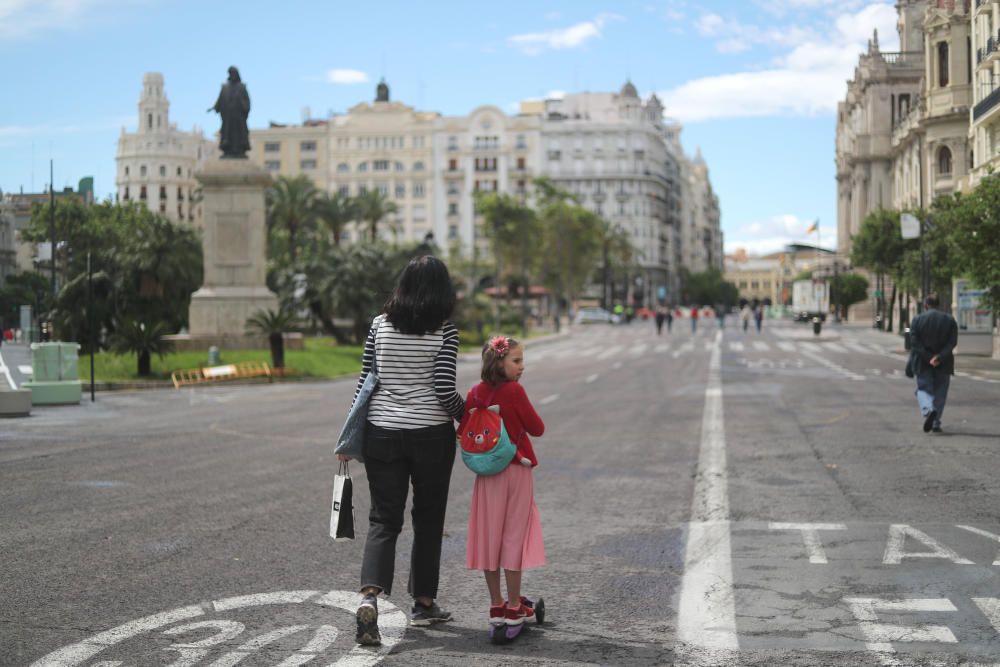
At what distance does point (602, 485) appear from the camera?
1104cm

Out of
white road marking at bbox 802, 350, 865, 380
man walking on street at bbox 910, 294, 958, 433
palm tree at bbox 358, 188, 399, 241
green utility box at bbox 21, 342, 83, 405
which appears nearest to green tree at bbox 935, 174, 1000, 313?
white road marking at bbox 802, 350, 865, 380

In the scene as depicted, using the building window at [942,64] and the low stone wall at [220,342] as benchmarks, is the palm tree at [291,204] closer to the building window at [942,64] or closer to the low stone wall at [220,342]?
the low stone wall at [220,342]

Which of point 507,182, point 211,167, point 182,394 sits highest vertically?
point 507,182

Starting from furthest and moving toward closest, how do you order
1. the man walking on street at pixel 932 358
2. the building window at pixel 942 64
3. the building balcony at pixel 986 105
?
the building window at pixel 942 64 < the building balcony at pixel 986 105 < the man walking on street at pixel 932 358

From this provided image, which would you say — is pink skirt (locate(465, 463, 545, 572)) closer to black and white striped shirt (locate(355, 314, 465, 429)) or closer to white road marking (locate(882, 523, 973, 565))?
black and white striped shirt (locate(355, 314, 465, 429))

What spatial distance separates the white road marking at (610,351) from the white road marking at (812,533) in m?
36.8

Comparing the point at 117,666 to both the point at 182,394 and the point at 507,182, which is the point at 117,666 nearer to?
the point at 182,394

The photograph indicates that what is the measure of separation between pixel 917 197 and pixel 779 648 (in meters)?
75.0

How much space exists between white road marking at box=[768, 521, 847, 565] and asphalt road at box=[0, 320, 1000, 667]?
0.03m

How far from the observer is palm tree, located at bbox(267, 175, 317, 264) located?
67062 mm

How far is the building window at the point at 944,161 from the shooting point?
66.9 m

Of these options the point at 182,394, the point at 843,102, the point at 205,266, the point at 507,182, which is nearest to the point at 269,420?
the point at 182,394

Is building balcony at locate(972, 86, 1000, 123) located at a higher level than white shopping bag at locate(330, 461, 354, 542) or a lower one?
higher

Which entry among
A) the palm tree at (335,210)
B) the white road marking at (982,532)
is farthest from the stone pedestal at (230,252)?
the palm tree at (335,210)
